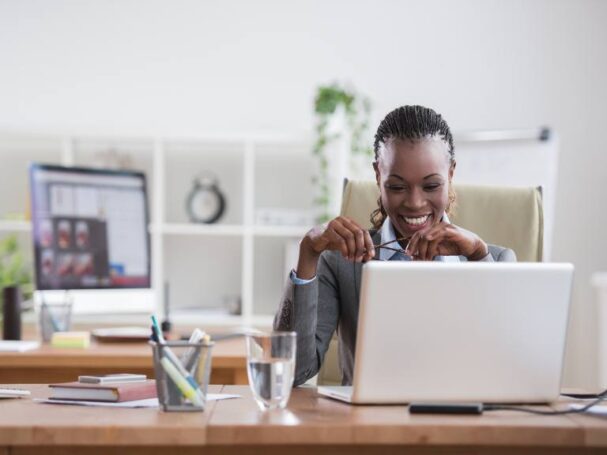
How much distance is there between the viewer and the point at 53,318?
287 cm

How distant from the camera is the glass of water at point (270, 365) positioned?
1.37m

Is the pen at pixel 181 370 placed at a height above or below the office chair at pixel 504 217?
below

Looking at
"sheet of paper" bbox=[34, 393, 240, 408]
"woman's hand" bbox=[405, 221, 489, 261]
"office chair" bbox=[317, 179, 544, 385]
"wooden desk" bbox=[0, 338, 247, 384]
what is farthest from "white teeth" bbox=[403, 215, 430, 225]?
"wooden desk" bbox=[0, 338, 247, 384]

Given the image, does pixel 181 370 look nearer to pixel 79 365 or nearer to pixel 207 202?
pixel 79 365

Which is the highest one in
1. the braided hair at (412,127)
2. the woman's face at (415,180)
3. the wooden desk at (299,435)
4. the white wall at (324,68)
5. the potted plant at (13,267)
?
the white wall at (324,68)

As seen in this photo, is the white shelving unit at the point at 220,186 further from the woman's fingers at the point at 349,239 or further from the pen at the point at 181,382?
the pen at the point at 181,382

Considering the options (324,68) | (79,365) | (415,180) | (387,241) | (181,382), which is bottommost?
(79,365)

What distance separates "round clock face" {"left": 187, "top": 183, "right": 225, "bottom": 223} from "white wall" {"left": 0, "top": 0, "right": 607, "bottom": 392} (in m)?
0.35

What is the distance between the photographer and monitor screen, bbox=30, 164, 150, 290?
298 centimetres

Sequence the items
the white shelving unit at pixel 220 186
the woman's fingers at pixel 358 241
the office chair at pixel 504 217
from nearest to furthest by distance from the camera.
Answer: the woman's fingers at pixel 358 241 < the office chair at pixel 504 217 < the white shelving unit at pixel 220 186

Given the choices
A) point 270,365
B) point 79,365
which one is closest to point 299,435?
point 270,365

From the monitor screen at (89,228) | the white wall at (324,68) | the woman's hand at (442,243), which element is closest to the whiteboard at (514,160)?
the white wall at (324,68)

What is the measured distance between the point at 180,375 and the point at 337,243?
16.9 inches

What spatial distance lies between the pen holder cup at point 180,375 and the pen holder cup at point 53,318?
1.57 metres
